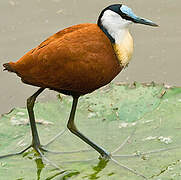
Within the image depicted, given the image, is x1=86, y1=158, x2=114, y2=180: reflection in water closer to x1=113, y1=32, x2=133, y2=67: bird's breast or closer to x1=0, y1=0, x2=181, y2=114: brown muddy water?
x1=113, y1=32, x2=133, y2=67: bird's breast

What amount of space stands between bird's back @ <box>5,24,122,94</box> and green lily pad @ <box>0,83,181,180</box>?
0.39 m

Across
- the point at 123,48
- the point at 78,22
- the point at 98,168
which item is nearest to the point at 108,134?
the point at 98,168

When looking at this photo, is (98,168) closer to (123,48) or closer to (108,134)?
(108,134)

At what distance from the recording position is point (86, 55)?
210 centimetres

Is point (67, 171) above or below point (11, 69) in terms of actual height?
below

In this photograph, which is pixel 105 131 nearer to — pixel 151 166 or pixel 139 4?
pixel 151 166

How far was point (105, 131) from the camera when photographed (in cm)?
264

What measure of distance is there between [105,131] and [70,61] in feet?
2.10

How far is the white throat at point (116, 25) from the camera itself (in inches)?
83.8

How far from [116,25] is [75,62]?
0.23 metres

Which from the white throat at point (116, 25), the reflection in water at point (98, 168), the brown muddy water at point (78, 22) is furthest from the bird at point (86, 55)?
the brown muddy water at point (78, 22)

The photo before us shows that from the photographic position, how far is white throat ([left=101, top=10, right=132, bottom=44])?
2129mm

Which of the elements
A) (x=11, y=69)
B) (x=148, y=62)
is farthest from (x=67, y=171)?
(x=148, y=62)

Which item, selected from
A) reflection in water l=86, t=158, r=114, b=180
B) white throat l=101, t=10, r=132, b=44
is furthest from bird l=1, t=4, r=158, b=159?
reflection in water l=86, t=158, r=114, b=180
